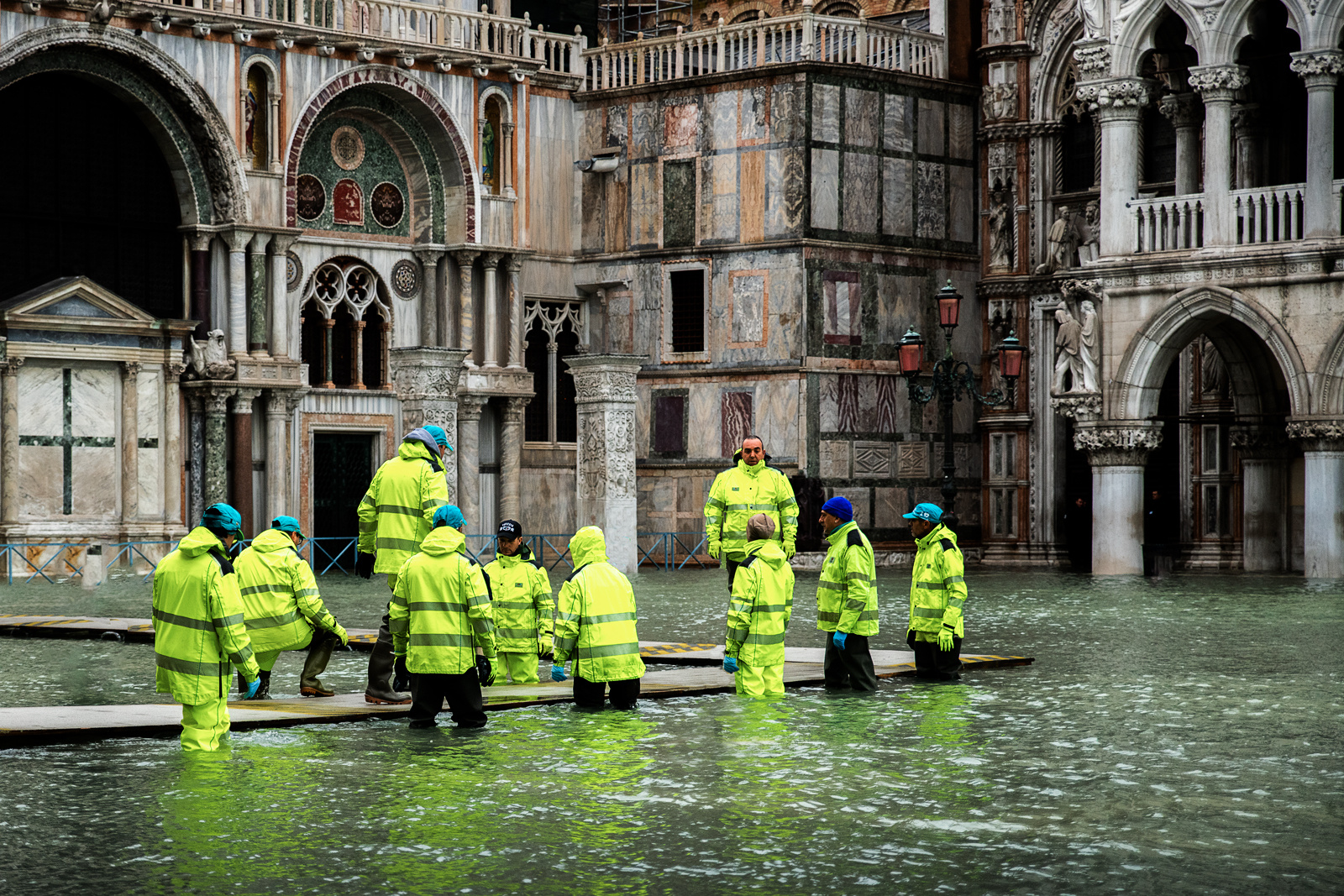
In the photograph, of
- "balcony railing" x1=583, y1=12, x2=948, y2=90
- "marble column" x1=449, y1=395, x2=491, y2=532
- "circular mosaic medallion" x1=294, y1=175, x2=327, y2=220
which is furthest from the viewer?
"balcony railing" x1=583, y1=12, x2=948, y2=90

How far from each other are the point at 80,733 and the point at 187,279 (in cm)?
2023

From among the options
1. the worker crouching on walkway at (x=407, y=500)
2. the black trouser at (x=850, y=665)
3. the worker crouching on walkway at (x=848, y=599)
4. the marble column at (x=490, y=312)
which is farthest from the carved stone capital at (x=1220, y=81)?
the worker crouching on walkway at (x=407, y=500)

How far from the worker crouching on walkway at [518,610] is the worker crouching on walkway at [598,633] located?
1199mm

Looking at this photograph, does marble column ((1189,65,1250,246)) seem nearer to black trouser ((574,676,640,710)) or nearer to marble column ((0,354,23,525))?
black trouser ((574,676,640,710))

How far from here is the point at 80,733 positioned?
1100 cm

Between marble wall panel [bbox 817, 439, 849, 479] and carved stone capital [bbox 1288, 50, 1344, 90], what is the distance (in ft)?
32.2

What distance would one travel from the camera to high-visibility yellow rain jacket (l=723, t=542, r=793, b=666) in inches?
504

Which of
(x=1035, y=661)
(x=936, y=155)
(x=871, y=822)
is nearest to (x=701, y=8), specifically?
(x=936, y=155)

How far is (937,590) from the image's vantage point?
46.4 ft

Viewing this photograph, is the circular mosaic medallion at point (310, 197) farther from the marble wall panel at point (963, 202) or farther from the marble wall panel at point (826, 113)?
the marble wall panel at point (963, 202)

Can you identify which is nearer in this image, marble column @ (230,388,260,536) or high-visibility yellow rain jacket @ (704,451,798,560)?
high-visibility yellow rain jacket @ (704,451,798,560)

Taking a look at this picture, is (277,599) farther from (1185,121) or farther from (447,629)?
(1185,121)

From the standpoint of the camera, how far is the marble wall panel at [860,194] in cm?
3269

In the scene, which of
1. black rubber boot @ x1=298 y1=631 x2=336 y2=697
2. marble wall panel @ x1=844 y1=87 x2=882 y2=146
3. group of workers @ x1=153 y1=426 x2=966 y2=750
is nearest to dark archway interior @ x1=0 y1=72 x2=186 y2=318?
marble wall panel @ x1=844 y1=87 x2=882 y2=146
